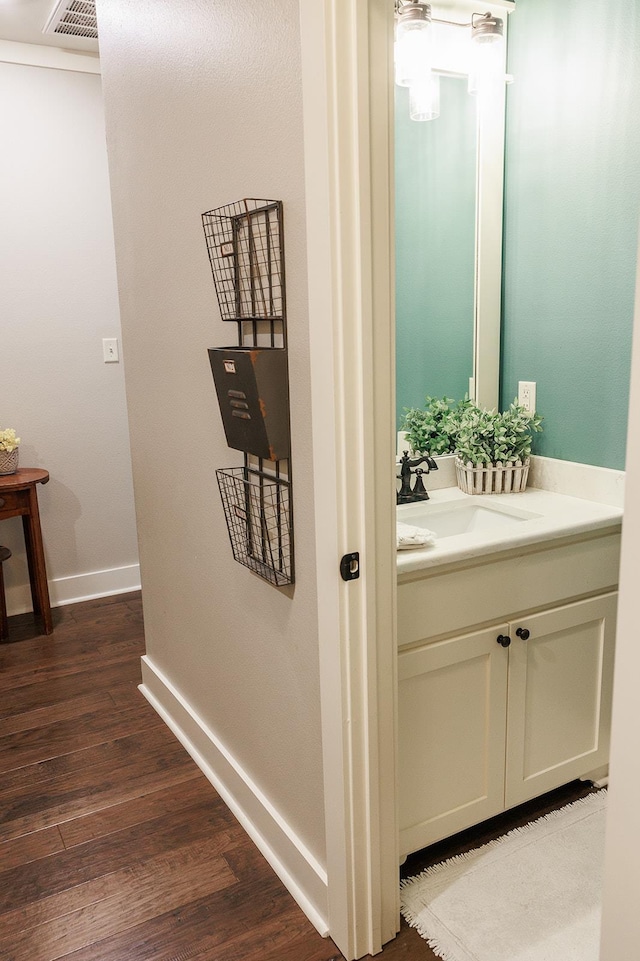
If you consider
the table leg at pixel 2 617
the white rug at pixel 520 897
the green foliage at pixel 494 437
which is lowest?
the white rug at pixel 520 897

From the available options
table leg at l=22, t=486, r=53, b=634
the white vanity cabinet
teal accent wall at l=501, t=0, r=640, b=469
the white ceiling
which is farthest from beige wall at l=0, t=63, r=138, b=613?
the white vanity cabinet

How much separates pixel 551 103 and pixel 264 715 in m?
1.88

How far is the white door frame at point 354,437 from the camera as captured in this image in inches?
50.2

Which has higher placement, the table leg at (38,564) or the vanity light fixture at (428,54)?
the vanity light fixture at (428,54)

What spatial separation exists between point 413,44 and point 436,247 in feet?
1.81

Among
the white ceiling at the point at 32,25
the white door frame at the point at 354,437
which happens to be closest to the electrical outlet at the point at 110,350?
the white ceiling at the point at 32,25

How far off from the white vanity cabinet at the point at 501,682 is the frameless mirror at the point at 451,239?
75 centimetres

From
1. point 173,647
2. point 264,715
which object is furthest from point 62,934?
point 173,647

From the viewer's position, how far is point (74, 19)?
116 inches

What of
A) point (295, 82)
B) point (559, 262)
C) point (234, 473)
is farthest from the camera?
point (559, 262)

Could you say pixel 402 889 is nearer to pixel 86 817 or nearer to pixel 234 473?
pixel 86 817

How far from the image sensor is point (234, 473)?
1.87 metres

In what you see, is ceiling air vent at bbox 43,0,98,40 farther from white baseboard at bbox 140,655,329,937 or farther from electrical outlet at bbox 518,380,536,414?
white baseboard at bbox 140,655,329,937

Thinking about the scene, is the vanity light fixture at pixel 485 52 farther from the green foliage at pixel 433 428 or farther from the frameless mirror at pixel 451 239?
the green foliage at pixel 433 428
